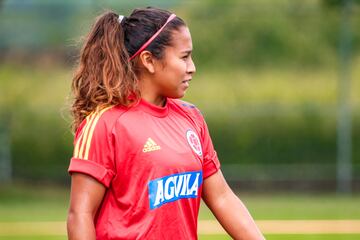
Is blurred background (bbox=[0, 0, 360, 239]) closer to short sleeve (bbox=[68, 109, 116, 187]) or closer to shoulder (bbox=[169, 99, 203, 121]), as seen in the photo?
shoulder (bbox=[169, 99, 203, 121])

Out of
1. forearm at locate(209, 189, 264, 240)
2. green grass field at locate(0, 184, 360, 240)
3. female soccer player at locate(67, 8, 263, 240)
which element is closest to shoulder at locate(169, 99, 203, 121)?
female soccer player at locate(67, 8, 263, 240)

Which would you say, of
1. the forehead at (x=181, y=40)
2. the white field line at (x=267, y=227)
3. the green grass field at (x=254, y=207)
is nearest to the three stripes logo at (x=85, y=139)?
the forehead at (x=181, y=40)

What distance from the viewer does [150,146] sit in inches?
158

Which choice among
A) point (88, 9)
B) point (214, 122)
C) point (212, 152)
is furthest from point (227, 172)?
point (212, 152)

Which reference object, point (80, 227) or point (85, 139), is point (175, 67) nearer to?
point (85, 139)

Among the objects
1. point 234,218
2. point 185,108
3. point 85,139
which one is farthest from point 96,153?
point 234,218

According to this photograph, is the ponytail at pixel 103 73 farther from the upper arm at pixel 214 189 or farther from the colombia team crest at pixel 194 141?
the upper arm at pixel 214 189

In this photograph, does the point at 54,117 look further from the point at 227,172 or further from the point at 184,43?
the point at 184,43

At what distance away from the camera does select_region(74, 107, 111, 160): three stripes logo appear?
3975mm

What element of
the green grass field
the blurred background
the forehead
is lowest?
the green grass field

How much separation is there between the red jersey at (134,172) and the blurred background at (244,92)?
1159 centimetres

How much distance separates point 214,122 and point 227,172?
35.3 inches

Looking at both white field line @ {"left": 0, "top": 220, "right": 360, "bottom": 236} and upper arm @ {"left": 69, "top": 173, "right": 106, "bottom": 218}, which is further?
white field line @ {"left": 0, "top": 220, "right": 360, "bottom": 236}

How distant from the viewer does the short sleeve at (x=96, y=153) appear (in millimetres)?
3957
